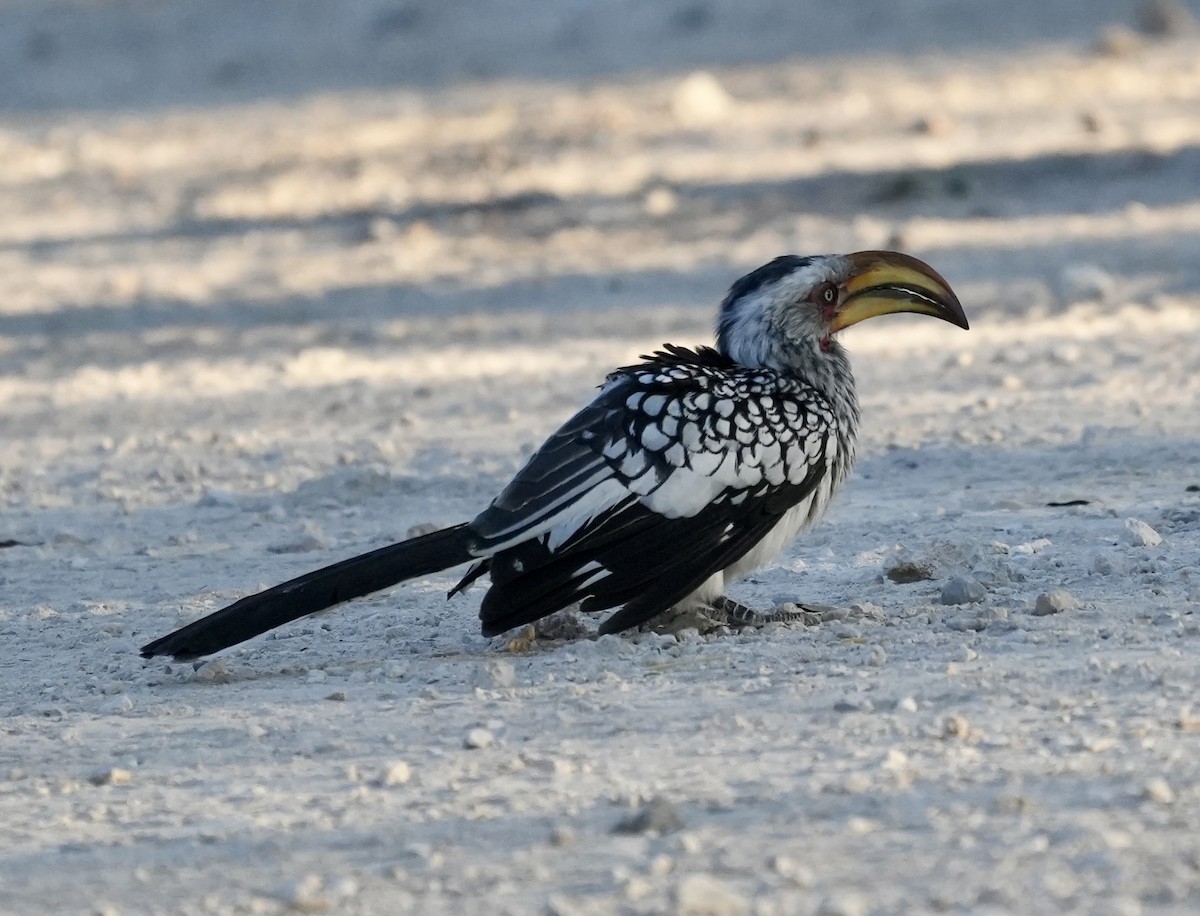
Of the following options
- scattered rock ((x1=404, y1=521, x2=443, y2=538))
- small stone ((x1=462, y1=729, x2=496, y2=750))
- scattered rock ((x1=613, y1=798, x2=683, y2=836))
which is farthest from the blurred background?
scattered rock ((x1=613, y1=798, x2=683, y2=836))

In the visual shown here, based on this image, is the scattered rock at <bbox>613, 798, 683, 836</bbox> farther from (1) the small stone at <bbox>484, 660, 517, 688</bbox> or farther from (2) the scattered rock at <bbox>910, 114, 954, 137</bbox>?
(2) the scattered rock at <bbox>910, 114, 954, 137</bbox>

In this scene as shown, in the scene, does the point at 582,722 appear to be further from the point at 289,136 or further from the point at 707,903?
the point at 289,136

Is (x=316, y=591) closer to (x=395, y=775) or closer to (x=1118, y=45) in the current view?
(x=395, y=775)

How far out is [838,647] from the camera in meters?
4.50

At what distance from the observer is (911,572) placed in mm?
5141

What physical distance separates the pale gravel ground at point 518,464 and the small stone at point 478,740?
0.06 meters

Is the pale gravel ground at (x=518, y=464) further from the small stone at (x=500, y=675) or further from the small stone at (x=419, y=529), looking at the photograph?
the small stone at (x=419, y=529)

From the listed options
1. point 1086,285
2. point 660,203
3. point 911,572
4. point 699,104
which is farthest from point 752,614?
point 699,104

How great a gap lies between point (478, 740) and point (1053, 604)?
4.65ft

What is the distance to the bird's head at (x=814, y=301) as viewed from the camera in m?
5.07

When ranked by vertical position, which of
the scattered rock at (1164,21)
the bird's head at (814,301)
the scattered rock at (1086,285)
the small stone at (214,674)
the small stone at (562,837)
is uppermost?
the scattered rock at (1164,21)

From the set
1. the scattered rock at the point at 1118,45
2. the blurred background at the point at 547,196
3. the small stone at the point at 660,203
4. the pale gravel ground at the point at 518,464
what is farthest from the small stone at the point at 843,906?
the scattered rock at the point at 1118,45

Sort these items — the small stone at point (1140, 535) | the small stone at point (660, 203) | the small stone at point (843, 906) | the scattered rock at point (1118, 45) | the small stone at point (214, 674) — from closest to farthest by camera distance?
the small stone at point (843, 906) → the small stone at point (214, 674) → the small stone at point (1140, 535) → the small stone at point (660, 203) → the scattered rock at point (1118, 45)

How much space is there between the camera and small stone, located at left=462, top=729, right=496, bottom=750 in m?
3.96
